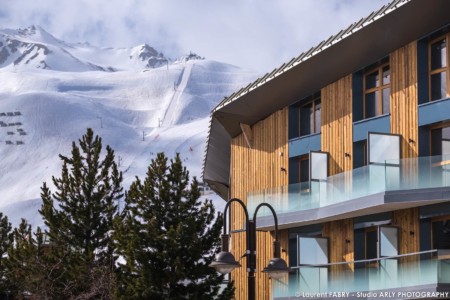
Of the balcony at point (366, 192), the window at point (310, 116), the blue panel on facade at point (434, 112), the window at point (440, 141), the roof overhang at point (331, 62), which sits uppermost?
the roof overhang at point (331, 62)

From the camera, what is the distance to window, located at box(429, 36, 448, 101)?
2762cm

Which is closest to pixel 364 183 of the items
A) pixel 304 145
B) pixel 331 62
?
pixel 331 62

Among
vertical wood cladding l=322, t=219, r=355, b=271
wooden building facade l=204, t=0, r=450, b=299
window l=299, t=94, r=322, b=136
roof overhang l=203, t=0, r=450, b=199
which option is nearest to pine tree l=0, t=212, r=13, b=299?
roof overhang l=203, t=0, r=450, b=199

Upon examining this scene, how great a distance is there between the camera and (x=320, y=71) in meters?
31.5

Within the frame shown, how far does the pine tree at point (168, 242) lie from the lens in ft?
106

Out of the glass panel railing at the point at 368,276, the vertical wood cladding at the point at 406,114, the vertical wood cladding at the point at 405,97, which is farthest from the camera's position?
the vertical wood cladding at the point at 405,97

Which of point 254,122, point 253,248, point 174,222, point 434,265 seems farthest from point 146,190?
point 253,248

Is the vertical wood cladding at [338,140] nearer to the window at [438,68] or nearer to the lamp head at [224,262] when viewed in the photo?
the window at [438,68]

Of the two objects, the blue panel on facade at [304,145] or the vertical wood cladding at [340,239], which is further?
the blue panel on facade at [304,145]

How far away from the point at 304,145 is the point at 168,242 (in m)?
5.05

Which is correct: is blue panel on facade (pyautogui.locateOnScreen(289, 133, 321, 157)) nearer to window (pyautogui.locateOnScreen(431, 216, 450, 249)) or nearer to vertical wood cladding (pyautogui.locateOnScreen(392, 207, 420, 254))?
vertical wood cladding (pyautogui.locateOnScreen(392, 207, 420, 254))

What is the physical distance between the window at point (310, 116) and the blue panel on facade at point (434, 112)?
538 cm

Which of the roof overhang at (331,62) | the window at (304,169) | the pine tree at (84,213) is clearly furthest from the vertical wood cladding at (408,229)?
the pine tree at (84,213)

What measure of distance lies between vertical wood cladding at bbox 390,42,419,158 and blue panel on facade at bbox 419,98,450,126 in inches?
9.7
